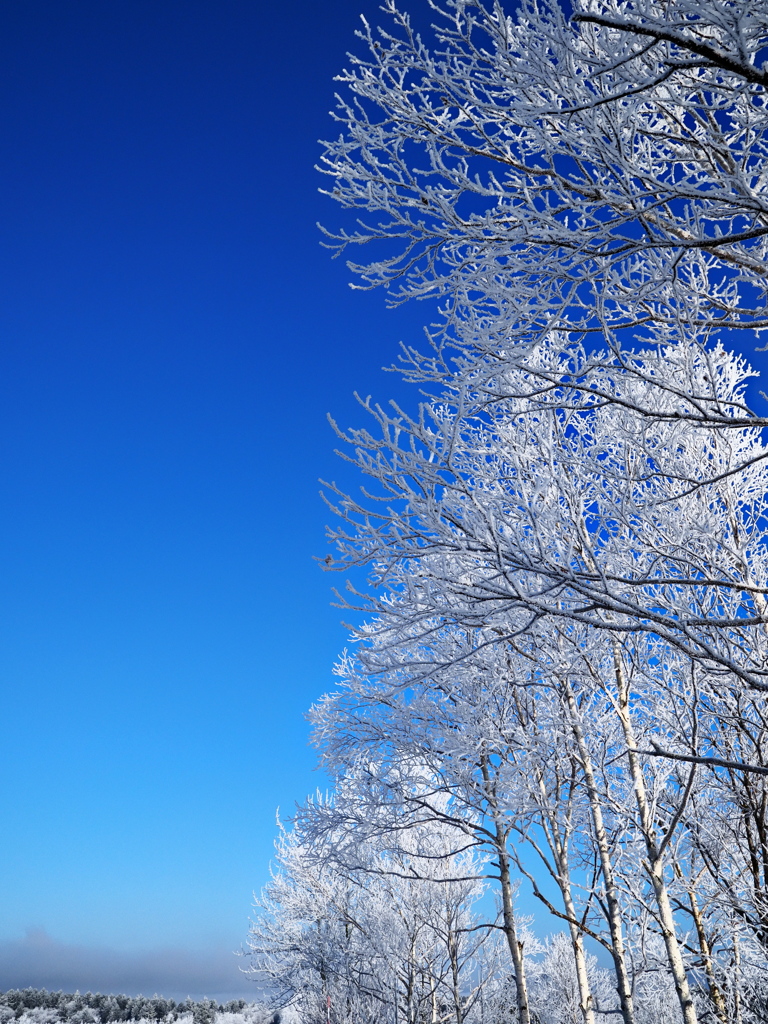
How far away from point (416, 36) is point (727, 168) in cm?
148

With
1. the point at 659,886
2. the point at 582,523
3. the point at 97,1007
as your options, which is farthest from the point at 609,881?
the point at 97,1007

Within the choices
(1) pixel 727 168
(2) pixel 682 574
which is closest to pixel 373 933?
(2) pixel 682 574

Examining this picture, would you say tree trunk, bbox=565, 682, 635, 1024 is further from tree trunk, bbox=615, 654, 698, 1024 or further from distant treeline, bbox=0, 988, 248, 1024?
distant treeline, bbox=0, 988, 248, 1024

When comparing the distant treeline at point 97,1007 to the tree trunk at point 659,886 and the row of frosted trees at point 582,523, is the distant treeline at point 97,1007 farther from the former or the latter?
the tree trunk at point 659,886

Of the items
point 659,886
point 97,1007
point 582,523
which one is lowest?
point 97,1007

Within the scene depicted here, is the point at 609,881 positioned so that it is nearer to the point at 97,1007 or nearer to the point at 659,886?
the point at 659,886

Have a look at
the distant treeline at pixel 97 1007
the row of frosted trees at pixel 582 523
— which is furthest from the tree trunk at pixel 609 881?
the distant treeline at pixel 97 1007

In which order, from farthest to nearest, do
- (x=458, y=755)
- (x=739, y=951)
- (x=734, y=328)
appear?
(x=739, y=951) < (x=458, y=755) < (x=734, y=328)

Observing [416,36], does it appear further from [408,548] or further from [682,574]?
[682,574]

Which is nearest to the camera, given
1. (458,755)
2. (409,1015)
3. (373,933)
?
(458,755)

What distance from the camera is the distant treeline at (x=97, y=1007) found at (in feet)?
119

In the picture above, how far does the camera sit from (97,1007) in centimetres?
3991

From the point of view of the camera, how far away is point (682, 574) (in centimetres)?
478

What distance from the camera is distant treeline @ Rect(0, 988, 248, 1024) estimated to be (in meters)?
36.2
